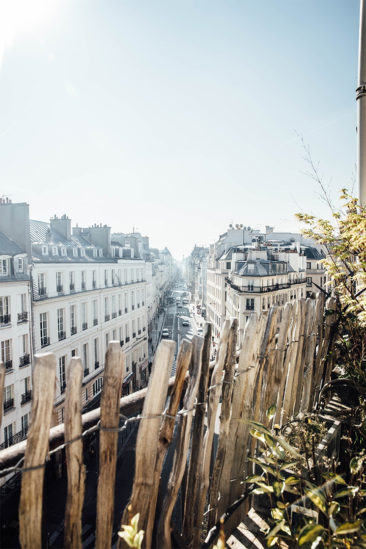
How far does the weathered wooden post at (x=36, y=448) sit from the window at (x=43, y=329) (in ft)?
64.4

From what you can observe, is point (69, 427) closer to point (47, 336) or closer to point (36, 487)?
point (36, 487)

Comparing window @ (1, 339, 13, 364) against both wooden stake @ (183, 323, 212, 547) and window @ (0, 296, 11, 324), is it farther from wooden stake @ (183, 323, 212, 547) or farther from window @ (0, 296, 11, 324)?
wooden stake @ (183, 323, 212, 547)

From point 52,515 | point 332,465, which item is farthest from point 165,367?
point 52,515

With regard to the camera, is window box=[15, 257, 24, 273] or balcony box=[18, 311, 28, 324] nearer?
balcony box=[18, 311, 28, 324]

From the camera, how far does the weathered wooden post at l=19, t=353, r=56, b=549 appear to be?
1.60 meters

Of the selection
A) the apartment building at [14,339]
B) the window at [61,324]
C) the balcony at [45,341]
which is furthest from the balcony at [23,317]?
the window at [61,324]

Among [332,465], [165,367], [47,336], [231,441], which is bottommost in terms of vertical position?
[47,336]

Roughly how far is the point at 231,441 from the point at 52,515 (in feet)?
48.7

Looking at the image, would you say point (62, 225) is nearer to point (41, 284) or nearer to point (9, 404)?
point (41, 284)

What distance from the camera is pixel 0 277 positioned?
16.8 m

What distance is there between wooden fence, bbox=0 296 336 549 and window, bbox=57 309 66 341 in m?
19.7

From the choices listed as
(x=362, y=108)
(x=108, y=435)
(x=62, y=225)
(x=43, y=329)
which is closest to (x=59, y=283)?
(x=43, y=329)

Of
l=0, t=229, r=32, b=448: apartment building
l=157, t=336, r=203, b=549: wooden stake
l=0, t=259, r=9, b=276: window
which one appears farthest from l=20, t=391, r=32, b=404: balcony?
l=157, t=336, r=203, b=549: wooden stake

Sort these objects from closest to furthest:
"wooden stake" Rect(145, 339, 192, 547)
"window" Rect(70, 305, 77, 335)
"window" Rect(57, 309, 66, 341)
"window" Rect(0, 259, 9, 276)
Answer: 1. "wooden stake" Rect(145, 339, 192, 547)
2. "window" Rect(0, 259, 9, 276)
3. "window" Rect(57, 309, 66, 341)
4. "window" Rect(70, 305, 77, 335)
